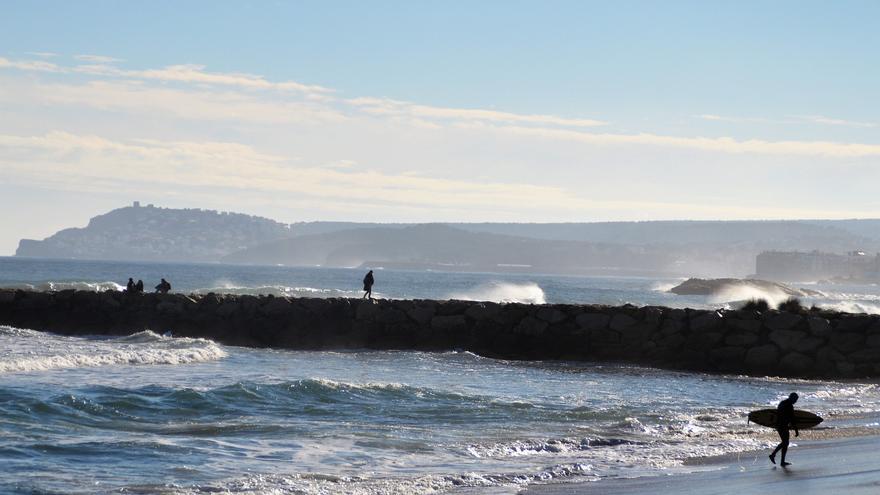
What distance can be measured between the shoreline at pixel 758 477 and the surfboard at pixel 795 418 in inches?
11.1

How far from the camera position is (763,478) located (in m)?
11.5

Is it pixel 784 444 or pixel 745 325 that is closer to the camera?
pixel 784 444

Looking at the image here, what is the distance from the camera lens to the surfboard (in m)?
13.6

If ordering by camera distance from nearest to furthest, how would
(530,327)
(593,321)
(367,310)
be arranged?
(593,321), (530,327), (367,310)

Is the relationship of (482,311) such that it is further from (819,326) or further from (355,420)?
(355,420)

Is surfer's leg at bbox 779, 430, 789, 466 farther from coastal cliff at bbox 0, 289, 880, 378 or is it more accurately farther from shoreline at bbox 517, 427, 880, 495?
coastal cliff at bbox 0, 289, 880, 378

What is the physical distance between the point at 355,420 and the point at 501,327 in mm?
10308

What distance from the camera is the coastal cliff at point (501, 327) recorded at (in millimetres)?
23250

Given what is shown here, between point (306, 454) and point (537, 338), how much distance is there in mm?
12541

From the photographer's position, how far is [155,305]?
28.2 m

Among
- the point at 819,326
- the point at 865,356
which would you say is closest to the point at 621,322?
the point at 819,326

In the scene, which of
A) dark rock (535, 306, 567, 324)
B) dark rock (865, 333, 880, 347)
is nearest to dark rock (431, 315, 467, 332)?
dark rock (535, 306, 567, 324)

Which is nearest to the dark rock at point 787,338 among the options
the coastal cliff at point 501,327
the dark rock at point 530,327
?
the coastal cliff at point 501,327

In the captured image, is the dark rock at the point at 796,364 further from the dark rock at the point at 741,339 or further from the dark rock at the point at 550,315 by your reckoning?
the dark rock at the point at 550,315
